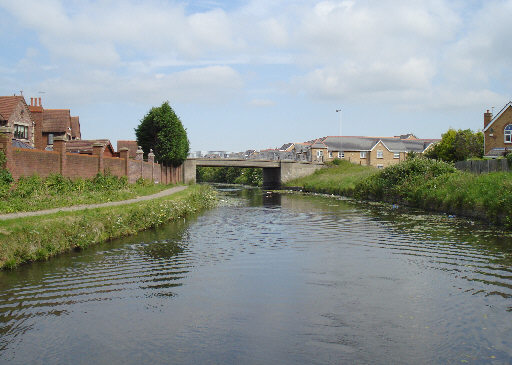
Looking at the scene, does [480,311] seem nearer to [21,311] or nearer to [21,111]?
[21,311]

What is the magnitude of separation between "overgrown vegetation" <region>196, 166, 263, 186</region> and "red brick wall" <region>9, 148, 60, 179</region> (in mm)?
66989

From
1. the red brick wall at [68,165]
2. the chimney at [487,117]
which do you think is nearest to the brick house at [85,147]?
the red brick wall at [68,165]

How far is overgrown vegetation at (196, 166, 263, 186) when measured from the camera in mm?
96300

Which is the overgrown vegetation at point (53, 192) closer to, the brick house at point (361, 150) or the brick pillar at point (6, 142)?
the brick pillar at point (6, 142)

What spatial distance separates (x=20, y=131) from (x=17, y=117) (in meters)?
1.68

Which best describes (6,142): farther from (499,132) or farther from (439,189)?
(499,132)

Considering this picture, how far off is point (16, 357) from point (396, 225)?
1966cm

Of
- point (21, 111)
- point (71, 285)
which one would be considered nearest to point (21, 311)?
point (71, 285)

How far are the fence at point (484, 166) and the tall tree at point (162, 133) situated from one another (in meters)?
30.1

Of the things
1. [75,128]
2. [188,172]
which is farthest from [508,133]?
[75,128]

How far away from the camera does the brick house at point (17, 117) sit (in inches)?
1708

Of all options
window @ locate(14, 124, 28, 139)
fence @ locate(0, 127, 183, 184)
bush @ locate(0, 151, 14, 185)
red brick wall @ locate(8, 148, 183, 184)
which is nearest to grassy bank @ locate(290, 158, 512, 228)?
red brick wall @ locate(8, 148, 183, 184)

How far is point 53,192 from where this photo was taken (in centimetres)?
2267

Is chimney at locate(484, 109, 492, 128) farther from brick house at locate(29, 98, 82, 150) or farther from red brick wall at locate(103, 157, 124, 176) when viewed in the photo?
brick house at locate(29, 98, 82, 150)
